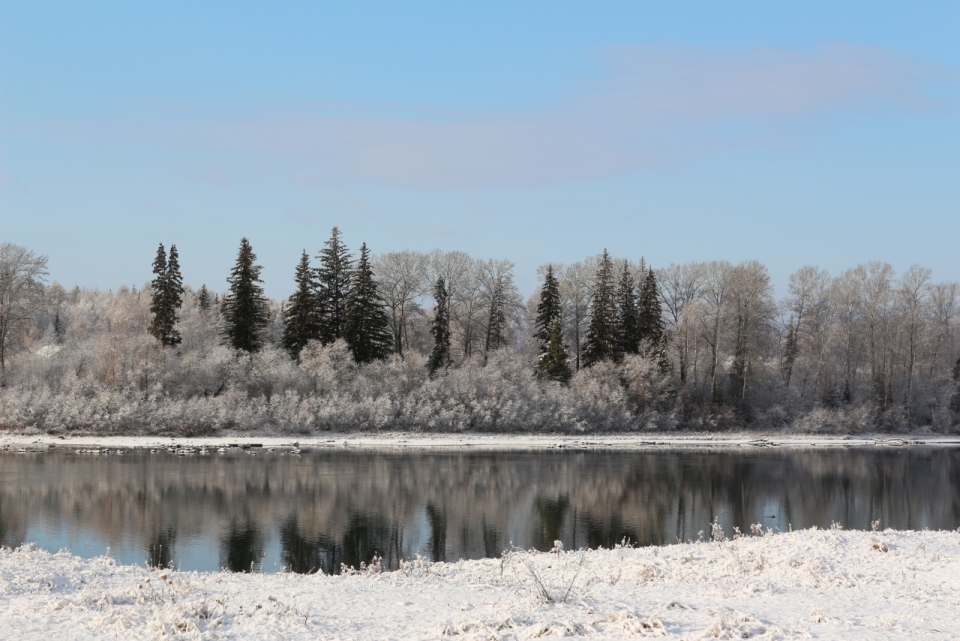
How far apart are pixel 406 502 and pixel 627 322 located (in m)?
45.0

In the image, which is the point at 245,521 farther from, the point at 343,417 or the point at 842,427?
the point at 842,427

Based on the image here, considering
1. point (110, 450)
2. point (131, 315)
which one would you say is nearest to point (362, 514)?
point (110, 450)

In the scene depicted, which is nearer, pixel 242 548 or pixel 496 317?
pixel 242 548

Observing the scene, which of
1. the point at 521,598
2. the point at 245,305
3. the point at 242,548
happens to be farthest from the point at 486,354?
the point at 521,598

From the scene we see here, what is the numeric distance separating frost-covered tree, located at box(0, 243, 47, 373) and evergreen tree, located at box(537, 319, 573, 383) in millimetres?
37536

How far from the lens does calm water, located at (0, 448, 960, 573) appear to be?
20.9 metres

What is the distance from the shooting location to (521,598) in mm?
10883

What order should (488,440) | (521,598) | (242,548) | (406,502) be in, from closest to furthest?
1. (521,598)
2. (242,548)
3. (406,502)
4. (488,440)

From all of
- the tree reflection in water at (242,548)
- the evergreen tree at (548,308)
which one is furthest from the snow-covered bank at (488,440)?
the tree reflection in water at (242,548)

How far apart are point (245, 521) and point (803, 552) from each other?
15.6 metres

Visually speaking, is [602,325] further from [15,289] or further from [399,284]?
[15,289]

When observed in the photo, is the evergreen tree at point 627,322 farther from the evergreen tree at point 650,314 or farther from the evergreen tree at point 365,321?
the evergreen tree at point 365,321

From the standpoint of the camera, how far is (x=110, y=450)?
42094 mm

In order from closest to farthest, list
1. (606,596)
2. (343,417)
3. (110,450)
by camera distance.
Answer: (606,596) < (110,450) < (343,417)
